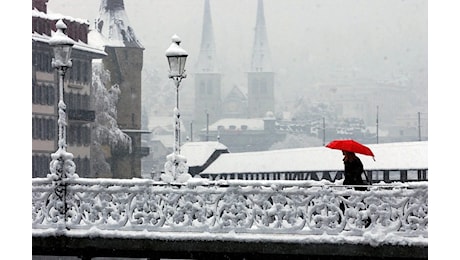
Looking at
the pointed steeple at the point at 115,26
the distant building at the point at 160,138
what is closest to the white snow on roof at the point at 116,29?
the pointed steeple at the point at 115,26

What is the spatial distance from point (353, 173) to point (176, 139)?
2902 millimetres

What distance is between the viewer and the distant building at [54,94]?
6294 cm

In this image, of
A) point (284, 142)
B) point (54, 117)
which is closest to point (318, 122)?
point (284, 142)

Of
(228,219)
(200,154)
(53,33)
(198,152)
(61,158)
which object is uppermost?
(53,33)

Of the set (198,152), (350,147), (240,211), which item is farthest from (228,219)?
(198,152)

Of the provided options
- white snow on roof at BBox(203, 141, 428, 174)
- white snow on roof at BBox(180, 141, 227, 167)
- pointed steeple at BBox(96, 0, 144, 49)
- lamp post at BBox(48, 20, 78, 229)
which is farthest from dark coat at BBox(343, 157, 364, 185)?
white snow on roof at BBox(180, 141, 227, 167)

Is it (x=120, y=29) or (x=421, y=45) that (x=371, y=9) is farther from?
(x=120, y=29)

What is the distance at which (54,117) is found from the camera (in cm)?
6475

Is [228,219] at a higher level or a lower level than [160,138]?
higher

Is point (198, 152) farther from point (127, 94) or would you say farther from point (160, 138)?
point (160, 138)

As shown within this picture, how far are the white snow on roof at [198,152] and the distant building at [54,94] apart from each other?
22.8 m

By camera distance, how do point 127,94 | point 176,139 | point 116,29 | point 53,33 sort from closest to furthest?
point 176,139
point 53,33
point 127,94
point 116,29

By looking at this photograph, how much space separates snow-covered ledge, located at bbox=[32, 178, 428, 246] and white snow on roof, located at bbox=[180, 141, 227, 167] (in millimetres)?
82132

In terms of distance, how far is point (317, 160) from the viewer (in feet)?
237
